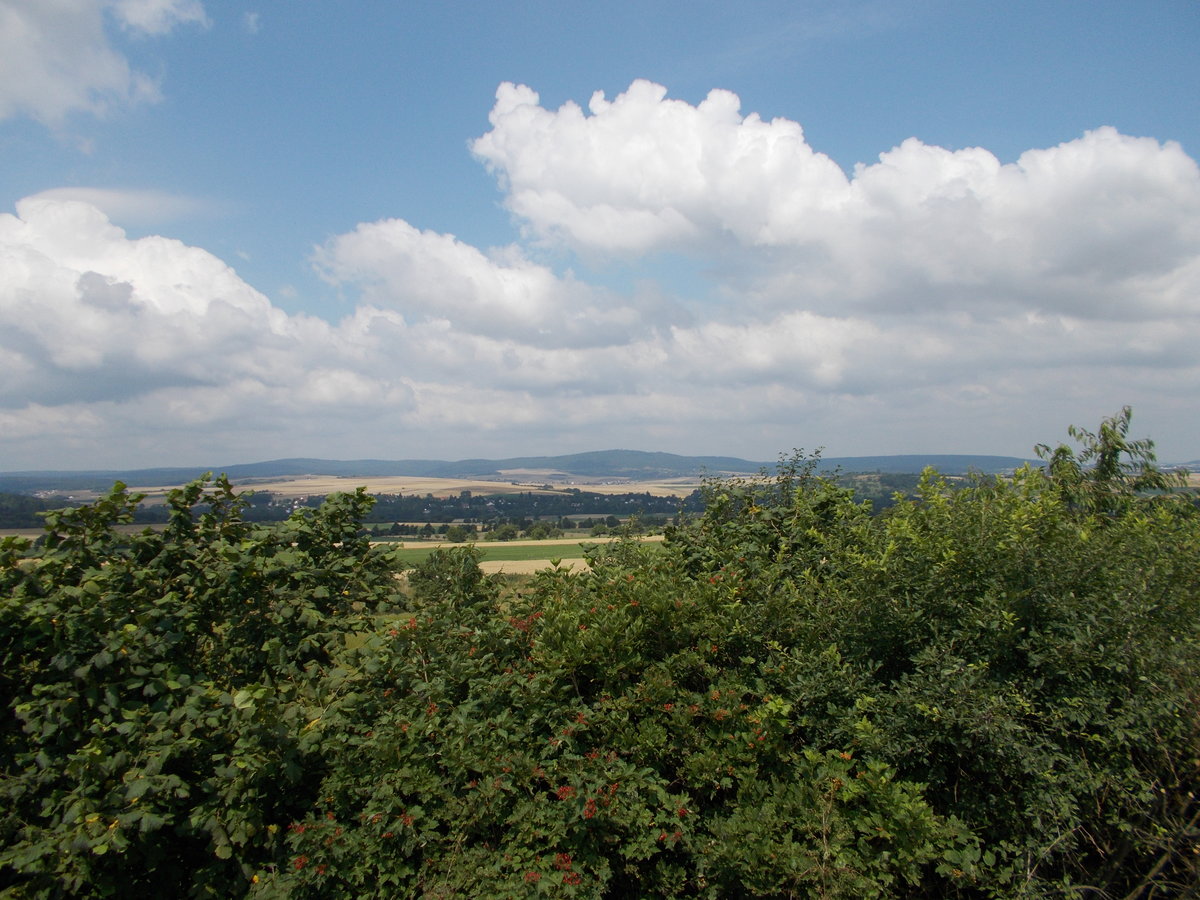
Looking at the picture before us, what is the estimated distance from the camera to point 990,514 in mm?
5125

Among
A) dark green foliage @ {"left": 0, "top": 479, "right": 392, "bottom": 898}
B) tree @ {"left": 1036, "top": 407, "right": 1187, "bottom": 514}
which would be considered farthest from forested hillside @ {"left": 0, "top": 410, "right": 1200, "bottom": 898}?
tree @ {"left": 1036, "top": 407, "right": 1187, "bottom": 514}

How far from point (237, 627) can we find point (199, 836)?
4.50ft

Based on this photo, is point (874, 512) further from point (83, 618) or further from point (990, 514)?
point (83, 618)

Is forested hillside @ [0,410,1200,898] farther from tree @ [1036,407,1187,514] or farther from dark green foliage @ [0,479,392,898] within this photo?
tree @ [1036,407,1187,514]

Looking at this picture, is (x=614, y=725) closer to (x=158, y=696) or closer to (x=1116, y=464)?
(x=158, y=696)

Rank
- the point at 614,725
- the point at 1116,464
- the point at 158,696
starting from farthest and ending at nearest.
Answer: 1. the point at 1116,464
2. the point at 614,725
3. the point at 158,696

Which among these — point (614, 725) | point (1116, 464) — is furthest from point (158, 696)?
point (1116, 464)

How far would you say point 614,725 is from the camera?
4730 millimetres

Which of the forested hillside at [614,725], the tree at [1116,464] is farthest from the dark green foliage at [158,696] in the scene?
the tree at [1116,464]

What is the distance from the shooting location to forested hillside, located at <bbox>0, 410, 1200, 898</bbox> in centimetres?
412

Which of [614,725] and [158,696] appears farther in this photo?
[614,725]

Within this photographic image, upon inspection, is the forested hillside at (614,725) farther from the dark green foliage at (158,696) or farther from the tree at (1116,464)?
the tree at (1116,464)

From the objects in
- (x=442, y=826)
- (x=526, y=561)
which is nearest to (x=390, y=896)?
(x=442, y=826)

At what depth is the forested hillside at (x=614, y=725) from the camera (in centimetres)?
412
